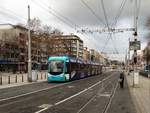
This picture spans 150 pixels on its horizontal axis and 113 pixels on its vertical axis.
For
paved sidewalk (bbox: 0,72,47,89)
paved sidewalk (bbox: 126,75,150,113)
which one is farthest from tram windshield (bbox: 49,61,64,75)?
paved sidewalk (bbox: 126,75,150,113)

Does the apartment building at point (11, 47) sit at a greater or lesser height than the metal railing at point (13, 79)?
greater

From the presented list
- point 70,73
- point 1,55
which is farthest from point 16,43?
point 70,73

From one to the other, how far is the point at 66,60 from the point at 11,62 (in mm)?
68209

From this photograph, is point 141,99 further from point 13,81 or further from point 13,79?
point 13,79

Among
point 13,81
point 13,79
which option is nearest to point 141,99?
point 13,81

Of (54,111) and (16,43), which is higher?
(16,43)

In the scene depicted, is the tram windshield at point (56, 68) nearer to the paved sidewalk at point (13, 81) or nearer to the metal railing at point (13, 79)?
the paved sidewalk at point (13, 81)

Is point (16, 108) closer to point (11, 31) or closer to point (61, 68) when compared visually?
point (61, 68)

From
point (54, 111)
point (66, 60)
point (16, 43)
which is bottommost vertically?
point (54, 111)

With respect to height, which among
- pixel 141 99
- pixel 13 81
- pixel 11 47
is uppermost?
pixel 11 47

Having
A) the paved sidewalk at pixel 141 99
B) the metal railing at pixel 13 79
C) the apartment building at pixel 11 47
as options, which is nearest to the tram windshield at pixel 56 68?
the metal railing at pixel 13 79

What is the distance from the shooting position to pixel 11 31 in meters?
111

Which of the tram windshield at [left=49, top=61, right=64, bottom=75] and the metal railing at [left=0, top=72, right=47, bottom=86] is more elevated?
the tram windshield at [left=49, top=61, right=64, bottom=75]

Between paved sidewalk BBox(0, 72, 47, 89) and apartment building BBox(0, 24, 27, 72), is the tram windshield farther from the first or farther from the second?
apartment building BBox(0, 24, 27, 72)
